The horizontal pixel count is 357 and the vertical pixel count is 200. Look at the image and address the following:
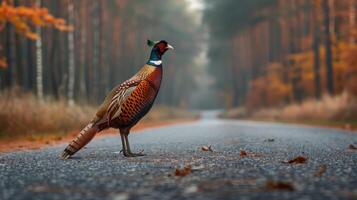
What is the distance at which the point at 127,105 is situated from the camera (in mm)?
7516

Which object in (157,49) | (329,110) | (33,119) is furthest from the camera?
(329,110)

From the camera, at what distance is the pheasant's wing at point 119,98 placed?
24.7ft

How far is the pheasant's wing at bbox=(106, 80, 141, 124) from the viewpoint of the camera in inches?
297

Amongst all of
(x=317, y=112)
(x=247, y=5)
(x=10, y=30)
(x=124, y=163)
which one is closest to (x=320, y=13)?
(x=247, y=5)

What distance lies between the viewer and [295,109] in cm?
3203

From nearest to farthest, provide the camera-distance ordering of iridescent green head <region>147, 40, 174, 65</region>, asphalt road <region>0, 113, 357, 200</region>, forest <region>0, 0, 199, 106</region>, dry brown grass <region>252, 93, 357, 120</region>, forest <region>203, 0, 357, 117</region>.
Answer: asphalt road <region>0, 113, 357, 200</region>, iridescent green head <region>147, 40, 174, 65</region>, dry brown grass <region>252, 93, 357, 120</region>, forest <region>0, 0, 199, 106</region>, forest <region>203, 0, 357, 117</region>

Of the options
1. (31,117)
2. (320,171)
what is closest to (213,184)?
(320,171)

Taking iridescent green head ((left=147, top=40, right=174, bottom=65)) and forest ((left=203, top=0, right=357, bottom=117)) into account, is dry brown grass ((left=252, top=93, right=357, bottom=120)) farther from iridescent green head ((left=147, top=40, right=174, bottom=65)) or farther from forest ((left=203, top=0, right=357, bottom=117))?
iridescent green head ((left=147, top=40, right=174, bottom=65))

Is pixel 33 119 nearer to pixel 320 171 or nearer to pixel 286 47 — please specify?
pixel 320 171

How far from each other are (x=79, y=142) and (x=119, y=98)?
857mm

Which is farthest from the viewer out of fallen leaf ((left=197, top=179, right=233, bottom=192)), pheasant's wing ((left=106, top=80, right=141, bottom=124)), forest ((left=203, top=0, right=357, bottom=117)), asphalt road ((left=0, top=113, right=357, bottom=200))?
forest ((left=203, top=0, right=357, bottom=117))

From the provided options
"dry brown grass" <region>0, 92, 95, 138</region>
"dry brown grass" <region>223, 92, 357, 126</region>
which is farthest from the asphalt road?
"dry brown grass" <region>223, 92, 357, 126</region>

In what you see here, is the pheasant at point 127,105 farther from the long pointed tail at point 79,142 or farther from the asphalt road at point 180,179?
the asphalt road at point 180,179

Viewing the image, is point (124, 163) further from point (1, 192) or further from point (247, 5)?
point (247, 5)
